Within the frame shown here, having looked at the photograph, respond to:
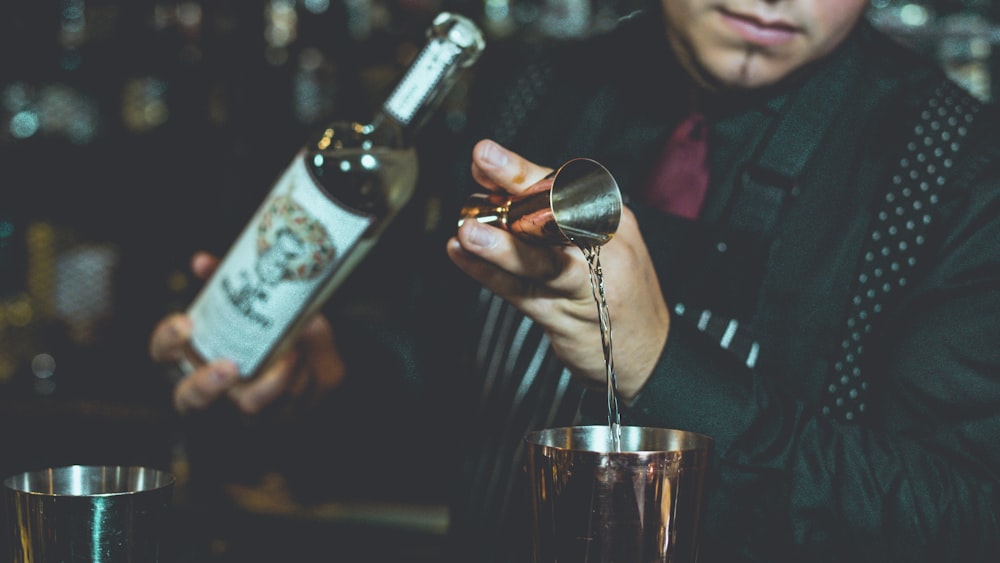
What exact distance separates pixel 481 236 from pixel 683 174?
721mm

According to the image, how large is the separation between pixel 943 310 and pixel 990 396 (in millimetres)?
120

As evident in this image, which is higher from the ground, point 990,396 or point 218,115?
point 218,115

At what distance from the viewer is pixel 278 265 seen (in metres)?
1.27

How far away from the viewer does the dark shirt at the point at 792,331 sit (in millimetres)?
1131

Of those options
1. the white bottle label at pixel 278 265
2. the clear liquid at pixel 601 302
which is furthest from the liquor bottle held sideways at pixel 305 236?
the clear liquid at pixel 601 302

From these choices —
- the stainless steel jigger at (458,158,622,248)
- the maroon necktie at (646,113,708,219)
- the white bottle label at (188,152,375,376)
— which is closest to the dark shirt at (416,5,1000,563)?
the maroon necktie at (646,113,708,219)

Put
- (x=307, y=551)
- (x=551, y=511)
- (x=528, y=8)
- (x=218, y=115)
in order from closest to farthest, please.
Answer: (x=551, y=511) → (x=307, y=551) → (x=528, y=8) → (x=218, y=115)

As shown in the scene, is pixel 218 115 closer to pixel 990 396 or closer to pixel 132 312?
pixel 132 312

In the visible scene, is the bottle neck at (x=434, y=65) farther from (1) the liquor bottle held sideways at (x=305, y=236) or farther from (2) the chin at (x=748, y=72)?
(2) the chin at (x=748, y=72)

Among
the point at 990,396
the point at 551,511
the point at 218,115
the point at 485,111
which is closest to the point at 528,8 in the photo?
the point at 218,115

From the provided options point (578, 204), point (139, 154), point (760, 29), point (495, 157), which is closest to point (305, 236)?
point (495, 157)

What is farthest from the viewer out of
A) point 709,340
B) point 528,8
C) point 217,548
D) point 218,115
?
point 218,115

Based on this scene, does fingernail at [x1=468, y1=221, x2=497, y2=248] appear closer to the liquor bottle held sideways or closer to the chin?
the liquor bottle held sideways

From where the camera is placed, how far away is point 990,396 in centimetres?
115
